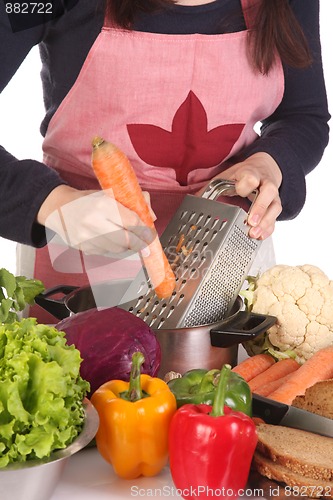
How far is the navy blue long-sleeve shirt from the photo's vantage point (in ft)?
4.80

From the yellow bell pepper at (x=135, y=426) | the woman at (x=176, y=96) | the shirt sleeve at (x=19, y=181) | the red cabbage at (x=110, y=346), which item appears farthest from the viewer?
the woman at (x=176, y=96)

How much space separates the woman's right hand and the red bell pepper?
0.39 meters

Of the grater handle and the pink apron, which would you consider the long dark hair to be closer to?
the pink apron

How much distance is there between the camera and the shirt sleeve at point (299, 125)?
1680 millimetres

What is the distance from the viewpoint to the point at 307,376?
1.33m

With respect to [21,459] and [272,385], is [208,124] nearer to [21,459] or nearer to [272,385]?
[272,385]

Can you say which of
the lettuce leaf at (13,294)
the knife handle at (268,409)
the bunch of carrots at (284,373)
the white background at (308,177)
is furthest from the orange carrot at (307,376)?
the white background at (308,177)

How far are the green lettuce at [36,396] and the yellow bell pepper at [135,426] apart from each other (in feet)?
0.15

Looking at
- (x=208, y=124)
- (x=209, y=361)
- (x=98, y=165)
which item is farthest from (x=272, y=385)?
(x=208, y=124)

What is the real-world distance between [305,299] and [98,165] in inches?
18.6

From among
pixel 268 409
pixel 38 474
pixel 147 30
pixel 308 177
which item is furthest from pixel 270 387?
pixel 308 177

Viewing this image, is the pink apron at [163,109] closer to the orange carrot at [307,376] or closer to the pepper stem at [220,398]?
the orange carrot at [307,376]

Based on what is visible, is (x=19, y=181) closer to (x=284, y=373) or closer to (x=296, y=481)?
(x=284, y=373)

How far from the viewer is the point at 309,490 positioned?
994 mm
